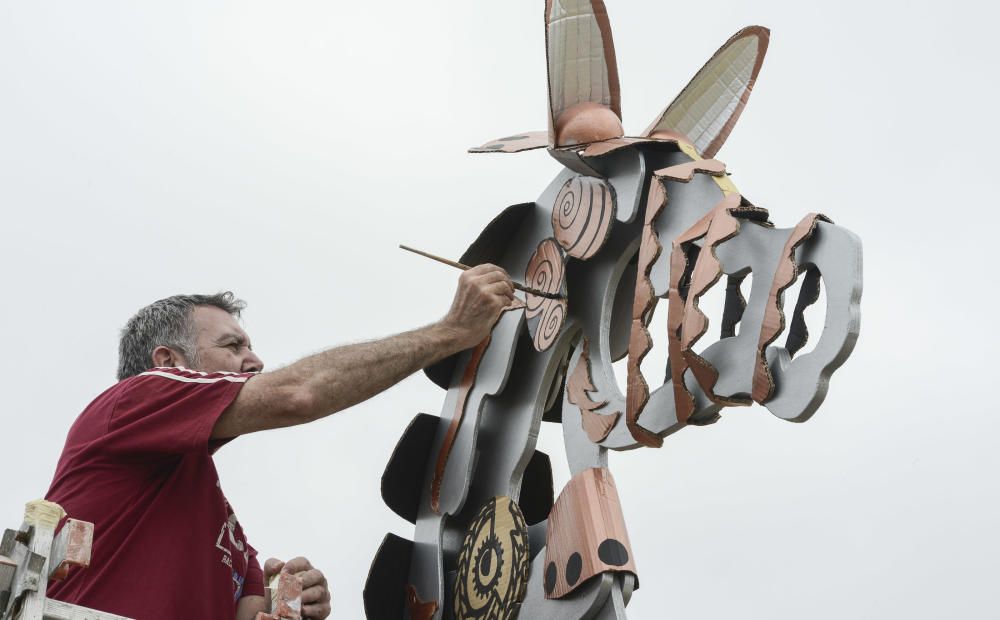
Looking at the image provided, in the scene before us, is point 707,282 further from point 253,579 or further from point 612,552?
point 253,579

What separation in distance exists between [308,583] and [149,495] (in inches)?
23.0

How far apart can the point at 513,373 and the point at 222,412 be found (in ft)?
3.87

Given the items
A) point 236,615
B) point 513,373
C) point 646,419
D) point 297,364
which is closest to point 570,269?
point 513,373

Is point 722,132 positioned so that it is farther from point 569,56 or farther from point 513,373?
point 513,373

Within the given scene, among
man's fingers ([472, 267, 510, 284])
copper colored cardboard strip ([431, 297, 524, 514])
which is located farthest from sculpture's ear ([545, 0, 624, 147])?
copper colored cardboard strip ([431, 297, 524, 514])

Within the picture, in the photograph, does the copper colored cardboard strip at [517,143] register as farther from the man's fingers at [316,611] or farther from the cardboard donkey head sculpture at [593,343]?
the man's fingers at [316,611]

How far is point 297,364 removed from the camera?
13.1 feet

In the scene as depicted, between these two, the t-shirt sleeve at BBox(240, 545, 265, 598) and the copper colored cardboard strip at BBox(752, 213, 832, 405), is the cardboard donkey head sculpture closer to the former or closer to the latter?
the copper colored cardboard strip at BBox(752, 213, 832, 405)

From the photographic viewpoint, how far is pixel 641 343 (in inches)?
160

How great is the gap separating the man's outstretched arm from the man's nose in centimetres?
64

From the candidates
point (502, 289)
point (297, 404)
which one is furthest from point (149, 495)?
point (502, 289)

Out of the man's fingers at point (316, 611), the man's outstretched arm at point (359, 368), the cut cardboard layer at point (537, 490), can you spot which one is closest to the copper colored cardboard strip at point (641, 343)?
the man's outstretched arm at point (359, 368)

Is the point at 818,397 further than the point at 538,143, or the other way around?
the point at 538,143

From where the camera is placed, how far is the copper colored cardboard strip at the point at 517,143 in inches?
189
